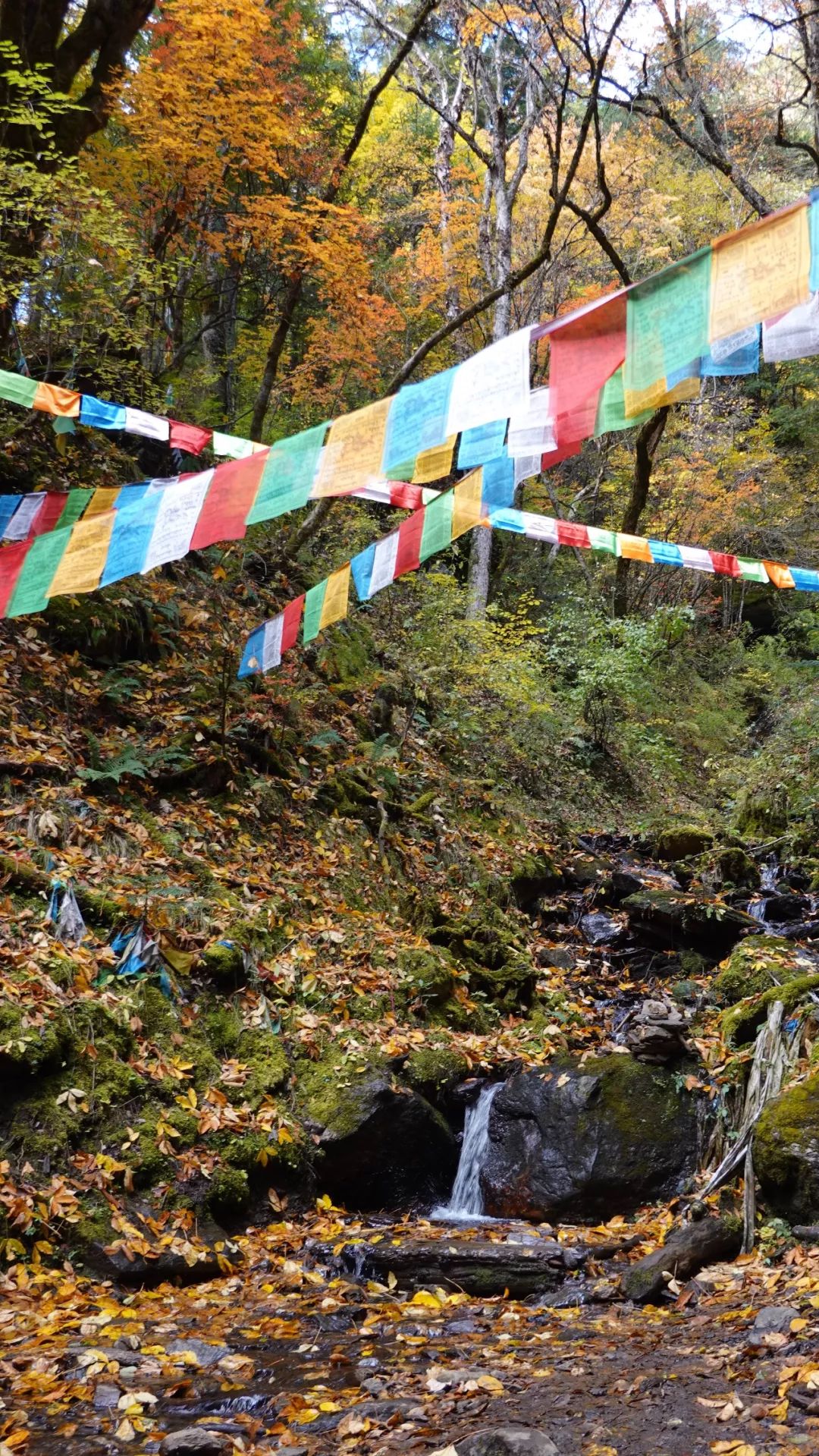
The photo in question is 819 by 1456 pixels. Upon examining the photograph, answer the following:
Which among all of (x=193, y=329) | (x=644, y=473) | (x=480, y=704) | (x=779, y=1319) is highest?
(x=193, y=329)

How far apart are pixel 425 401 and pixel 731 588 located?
21778mm

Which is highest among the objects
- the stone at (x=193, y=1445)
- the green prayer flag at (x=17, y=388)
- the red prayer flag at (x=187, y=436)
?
the green prayer flag at (x=17, y=388)

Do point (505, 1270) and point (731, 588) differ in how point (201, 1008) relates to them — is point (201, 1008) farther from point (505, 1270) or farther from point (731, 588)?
→ point (731, 588)

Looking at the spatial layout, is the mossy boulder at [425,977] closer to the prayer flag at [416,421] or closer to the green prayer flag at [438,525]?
the green prayer flag at [438,525]

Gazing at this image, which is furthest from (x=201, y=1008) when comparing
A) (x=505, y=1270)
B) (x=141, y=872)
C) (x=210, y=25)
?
(x=210, y=25)

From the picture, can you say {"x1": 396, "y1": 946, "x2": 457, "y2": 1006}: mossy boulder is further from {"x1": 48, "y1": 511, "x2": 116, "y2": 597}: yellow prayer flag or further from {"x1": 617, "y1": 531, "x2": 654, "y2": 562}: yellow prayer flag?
{"x1": 617, "y1": 531, "x2": 654, "y2": 562}: yellow prayer flag

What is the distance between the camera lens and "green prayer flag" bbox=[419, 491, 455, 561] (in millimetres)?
7035

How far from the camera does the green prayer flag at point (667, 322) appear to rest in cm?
427

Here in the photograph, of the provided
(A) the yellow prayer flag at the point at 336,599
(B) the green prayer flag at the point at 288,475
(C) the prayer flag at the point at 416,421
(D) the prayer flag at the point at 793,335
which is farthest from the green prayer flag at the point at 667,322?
(A) the yellow prayer flag at the point at 336,599

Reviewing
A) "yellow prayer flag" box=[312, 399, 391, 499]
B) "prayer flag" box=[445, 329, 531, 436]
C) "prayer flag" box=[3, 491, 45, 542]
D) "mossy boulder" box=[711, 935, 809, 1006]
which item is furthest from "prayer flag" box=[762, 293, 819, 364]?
"prayer flag" box=[3, 491, 45, 542]

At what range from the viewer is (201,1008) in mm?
6496

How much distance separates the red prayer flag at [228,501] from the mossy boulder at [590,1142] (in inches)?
181

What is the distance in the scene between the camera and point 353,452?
5520 millimetres

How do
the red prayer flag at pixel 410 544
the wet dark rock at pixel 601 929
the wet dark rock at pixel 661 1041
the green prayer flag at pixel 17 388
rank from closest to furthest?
the wet dark rock at pixel 661 1041 → the green prayer flag at pixel 17 388 → the red prayer flag at pixel 410 544 → the wet dark rock at pixel 601 929
